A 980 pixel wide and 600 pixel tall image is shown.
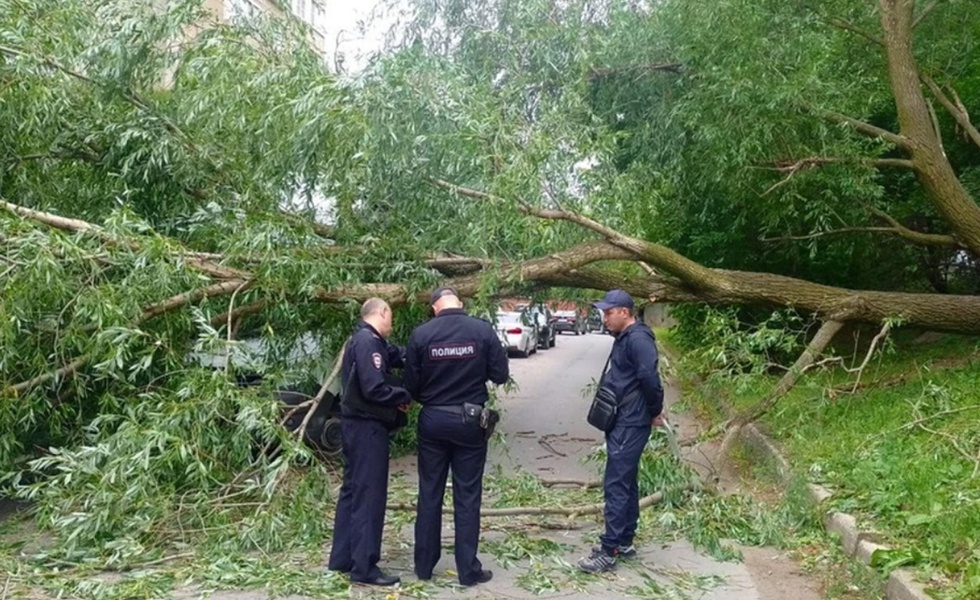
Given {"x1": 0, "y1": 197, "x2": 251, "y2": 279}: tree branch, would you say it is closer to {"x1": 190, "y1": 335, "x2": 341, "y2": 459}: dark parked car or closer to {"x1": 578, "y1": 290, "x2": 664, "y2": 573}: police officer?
{"x1": 190, "y1": 335, "x2": 341, "y2": 459}: dark parked car

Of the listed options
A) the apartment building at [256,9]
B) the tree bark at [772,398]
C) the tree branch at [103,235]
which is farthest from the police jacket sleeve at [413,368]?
the apartment building at [256,9]

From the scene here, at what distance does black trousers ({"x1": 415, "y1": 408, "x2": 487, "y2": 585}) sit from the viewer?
563 centimetres

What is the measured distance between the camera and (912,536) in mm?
5633

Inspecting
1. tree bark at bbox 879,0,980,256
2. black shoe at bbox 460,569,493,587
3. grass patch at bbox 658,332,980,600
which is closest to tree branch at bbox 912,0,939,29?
tree bark at bbox 879,0,980,256

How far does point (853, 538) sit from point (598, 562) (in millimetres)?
1593

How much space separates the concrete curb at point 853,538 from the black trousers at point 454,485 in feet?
7.45

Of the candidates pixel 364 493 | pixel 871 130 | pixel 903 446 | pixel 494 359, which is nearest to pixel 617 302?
pixel 494 359

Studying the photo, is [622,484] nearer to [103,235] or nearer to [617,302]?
[617,302]

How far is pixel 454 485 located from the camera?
5723 millimetres

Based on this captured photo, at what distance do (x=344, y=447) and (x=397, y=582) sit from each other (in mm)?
837

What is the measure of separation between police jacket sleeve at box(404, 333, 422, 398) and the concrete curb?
277cm

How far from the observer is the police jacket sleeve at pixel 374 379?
549cm

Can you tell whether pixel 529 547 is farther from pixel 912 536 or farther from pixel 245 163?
pixel 245 163

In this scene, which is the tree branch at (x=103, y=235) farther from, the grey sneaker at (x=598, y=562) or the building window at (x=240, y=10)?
the grey sneaker at (x=598, y=562)
